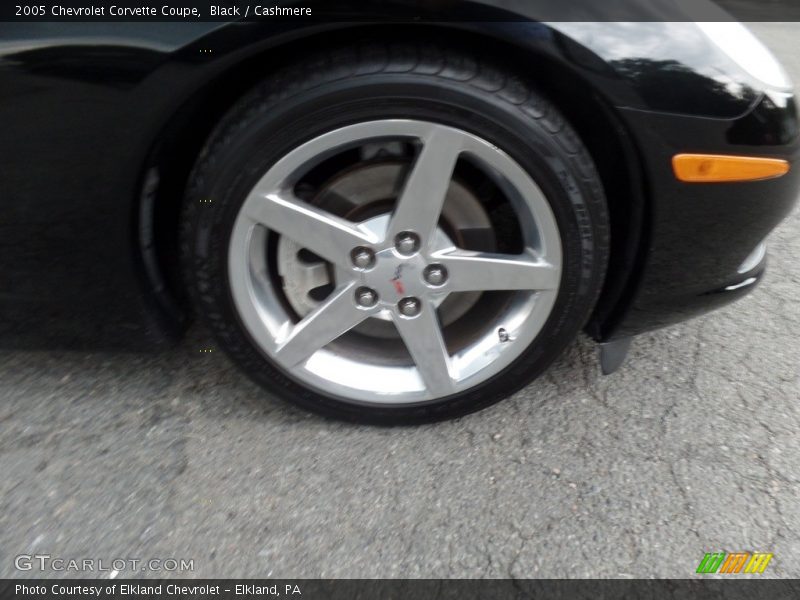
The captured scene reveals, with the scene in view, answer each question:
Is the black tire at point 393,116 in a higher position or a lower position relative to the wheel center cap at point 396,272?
higher

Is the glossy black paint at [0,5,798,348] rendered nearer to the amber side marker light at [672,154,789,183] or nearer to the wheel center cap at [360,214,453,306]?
the amber side marker light at [672,154,789,183]

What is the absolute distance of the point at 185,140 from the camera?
1.55m

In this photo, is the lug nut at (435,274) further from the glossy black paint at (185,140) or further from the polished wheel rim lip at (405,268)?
the glossy black paint at (185,140)

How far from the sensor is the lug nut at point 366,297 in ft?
5.41

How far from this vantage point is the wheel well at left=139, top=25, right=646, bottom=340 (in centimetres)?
143

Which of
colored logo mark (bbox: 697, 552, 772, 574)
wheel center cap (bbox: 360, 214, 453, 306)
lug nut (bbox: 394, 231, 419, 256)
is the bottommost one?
colored logo mark (bbox: 697, 552, 772, 574)

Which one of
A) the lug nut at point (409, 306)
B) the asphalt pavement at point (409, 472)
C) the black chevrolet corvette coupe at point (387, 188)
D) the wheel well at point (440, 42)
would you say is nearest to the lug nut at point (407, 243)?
the black chevrolet corvette coupe at point (387, 188)

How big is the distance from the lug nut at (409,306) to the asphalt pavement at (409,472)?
39 centimetres

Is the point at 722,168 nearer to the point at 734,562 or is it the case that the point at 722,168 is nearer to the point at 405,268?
the point at 405,268

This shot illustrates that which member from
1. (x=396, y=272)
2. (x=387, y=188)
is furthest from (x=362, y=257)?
(x=387, y=188)

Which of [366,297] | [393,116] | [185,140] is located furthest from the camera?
[366,297]
